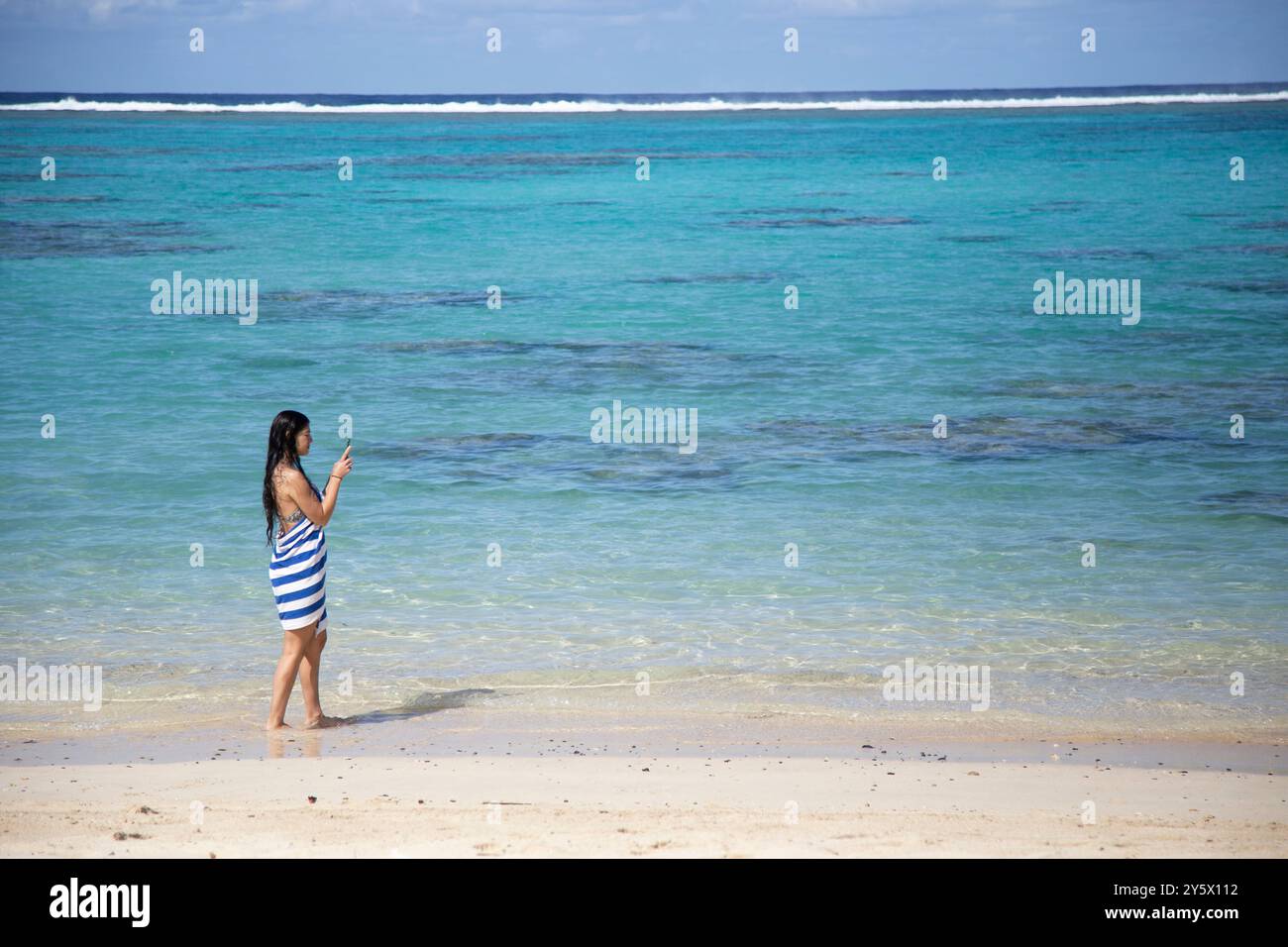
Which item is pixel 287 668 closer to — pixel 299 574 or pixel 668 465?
pixel 299 574

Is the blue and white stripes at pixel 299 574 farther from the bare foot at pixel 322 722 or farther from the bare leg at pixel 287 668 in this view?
the bare foot at pixel 322 722

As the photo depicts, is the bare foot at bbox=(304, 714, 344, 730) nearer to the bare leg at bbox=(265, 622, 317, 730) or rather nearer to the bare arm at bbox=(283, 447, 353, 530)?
the bare leg at bbox=(265, 622, 317, 730)

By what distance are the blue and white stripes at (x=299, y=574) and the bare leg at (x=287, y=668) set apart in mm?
45

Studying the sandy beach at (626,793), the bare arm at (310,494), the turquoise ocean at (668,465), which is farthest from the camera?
the turquoise ocean at (668,465)

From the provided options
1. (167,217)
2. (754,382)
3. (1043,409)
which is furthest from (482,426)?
(167,217)

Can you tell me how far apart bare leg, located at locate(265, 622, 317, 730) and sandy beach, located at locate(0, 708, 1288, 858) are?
0.14m

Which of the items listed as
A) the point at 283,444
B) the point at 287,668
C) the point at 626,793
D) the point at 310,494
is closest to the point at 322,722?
the point at 287,668

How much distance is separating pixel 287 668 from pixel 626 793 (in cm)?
189

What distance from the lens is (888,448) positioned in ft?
40.8

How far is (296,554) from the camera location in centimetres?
640

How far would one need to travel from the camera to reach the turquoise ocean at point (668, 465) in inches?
299

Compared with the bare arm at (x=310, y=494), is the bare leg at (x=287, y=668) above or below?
below

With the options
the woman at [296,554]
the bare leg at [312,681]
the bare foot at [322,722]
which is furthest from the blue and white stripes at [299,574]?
the bare foot at [322,722]

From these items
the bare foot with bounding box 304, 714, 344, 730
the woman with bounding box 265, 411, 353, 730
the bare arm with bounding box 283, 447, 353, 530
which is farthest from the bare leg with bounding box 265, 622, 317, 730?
the bare arm with bounding box 283, 447, 353, 530
